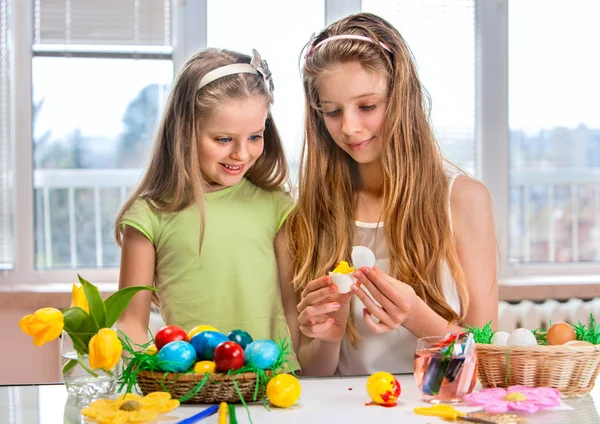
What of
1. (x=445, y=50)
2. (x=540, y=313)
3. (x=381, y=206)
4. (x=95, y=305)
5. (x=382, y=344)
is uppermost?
(x=445, y=50)

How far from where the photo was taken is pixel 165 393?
1202mm

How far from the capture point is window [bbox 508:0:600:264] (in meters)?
3.91

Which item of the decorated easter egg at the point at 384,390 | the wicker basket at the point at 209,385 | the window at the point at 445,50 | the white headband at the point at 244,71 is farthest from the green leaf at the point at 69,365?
the window at the point at 445,50

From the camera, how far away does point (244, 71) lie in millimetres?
1893

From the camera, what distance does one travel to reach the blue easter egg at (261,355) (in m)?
1.25

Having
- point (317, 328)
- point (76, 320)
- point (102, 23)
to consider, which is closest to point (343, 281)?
point (317, 328)

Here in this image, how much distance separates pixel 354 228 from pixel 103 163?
6.62ft

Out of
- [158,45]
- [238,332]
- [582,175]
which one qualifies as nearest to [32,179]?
[158,45]

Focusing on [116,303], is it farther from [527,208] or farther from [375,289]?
[527,208]

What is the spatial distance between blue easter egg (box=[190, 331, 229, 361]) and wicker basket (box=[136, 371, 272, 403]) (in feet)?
0.16

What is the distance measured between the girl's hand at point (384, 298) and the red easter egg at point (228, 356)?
0.36m

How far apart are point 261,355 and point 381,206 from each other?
84cm

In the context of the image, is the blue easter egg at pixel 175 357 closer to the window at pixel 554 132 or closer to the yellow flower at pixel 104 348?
the yellow flower at pixel 104 348

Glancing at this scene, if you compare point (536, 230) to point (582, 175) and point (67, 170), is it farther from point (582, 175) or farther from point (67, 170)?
point (67, 170)
